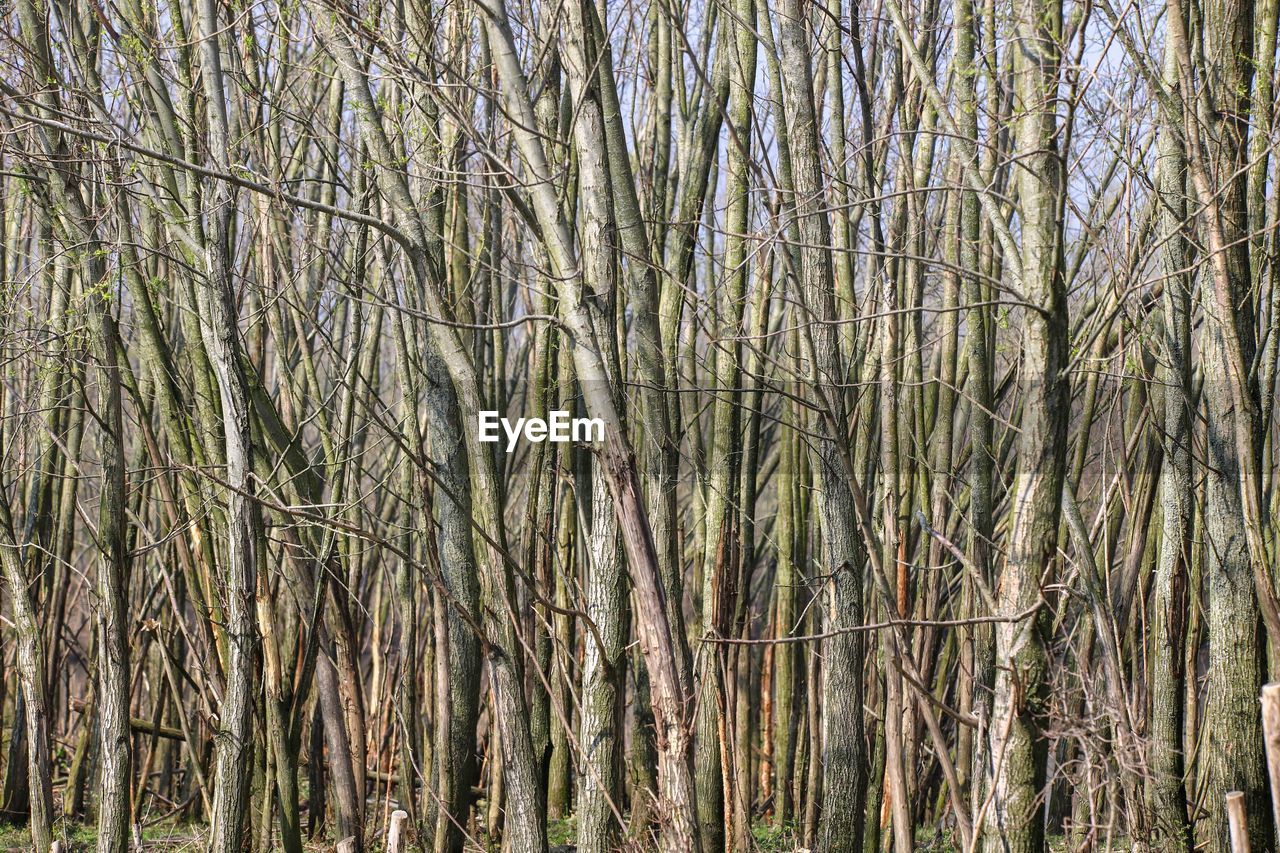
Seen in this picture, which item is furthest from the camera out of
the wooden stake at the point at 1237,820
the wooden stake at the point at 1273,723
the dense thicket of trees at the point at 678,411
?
the dense thicket of trees at the point at 678,411

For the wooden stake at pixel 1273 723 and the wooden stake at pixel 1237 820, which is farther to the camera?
the wooden stake at pixel 1237 820

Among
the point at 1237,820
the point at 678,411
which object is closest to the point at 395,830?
the point at 1237,820

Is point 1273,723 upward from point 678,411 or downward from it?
downward

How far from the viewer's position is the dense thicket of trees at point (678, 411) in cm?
504

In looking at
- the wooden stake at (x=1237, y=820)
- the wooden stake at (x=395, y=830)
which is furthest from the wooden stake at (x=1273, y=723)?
the wooden stake at (x=395, y=830)

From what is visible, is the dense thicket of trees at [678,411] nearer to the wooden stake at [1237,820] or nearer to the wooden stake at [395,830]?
the wooden stake at [1237,820]

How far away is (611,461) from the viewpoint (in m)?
5.16

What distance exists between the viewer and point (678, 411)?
810 cm

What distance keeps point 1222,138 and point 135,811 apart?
8.93 m

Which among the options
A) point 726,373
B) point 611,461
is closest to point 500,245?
point 726,373

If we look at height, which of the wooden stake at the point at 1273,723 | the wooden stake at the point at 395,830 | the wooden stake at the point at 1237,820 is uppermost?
the wooden stake at the point at 1273,723

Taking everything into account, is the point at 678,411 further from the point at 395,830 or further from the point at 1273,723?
the point at 1273,723

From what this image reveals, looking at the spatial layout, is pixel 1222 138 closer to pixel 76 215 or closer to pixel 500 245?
pixel 500 245

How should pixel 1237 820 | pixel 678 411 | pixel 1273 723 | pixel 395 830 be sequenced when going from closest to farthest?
pixel 1273 723 < pixel 1237 820 < pixel 395 830 < pixel 678 411
